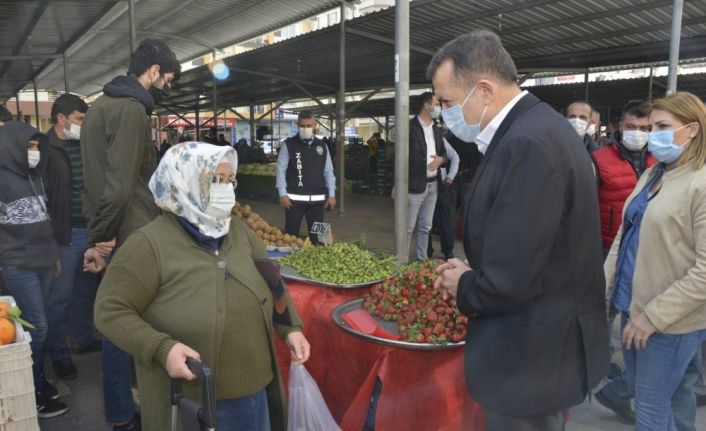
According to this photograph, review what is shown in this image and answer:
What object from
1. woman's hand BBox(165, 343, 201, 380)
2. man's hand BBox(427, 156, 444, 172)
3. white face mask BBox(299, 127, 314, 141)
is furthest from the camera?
man's hand BBox(427, 156, 444, 172)

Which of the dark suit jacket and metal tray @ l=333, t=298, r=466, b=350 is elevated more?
the dark suit jacket

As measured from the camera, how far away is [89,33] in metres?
12.1

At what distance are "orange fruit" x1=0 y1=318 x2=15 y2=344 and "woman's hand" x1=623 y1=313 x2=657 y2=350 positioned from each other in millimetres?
2761

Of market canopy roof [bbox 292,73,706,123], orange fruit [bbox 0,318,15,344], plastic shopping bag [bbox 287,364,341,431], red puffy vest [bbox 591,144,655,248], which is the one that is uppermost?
market canopy roof [bbox 292,73,706,123]

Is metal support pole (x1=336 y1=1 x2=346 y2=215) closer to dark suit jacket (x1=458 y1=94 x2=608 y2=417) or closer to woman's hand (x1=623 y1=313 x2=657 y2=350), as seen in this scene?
woman's hand (x1=623 y1=313 x2=657 y2=350)

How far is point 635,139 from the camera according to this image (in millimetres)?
4008

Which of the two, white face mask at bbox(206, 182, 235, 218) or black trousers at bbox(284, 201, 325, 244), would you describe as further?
black trousers at bbox(284, 201, 325, 244)

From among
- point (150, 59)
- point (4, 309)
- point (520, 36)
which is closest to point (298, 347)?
point (4, 309)

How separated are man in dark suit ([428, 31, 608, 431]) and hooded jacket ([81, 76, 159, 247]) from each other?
5.46 feet

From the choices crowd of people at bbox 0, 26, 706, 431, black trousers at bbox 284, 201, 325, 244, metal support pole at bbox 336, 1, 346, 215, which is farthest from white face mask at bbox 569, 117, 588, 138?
metal support pole at bbox 336, 1, 346, 215

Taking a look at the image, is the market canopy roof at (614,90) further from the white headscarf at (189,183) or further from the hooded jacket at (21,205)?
the white headscarf at (189,183)

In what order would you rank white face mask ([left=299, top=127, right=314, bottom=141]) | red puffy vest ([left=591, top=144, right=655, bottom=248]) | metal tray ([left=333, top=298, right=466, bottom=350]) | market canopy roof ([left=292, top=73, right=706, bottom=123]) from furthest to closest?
market canopy roof ([left=292, top=73, right=706, bottom=123]) → white face mask ([left=299, top=127, right=314, bottom=141]) → red puffy vest ([left=591, top=144, right=655, bottom=248]) → metal tray ([left=333, top=298, right=466, bottom=350])

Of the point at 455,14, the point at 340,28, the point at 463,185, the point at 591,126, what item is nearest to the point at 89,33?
the point at 340,28

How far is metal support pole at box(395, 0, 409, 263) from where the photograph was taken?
4004 millimetres
